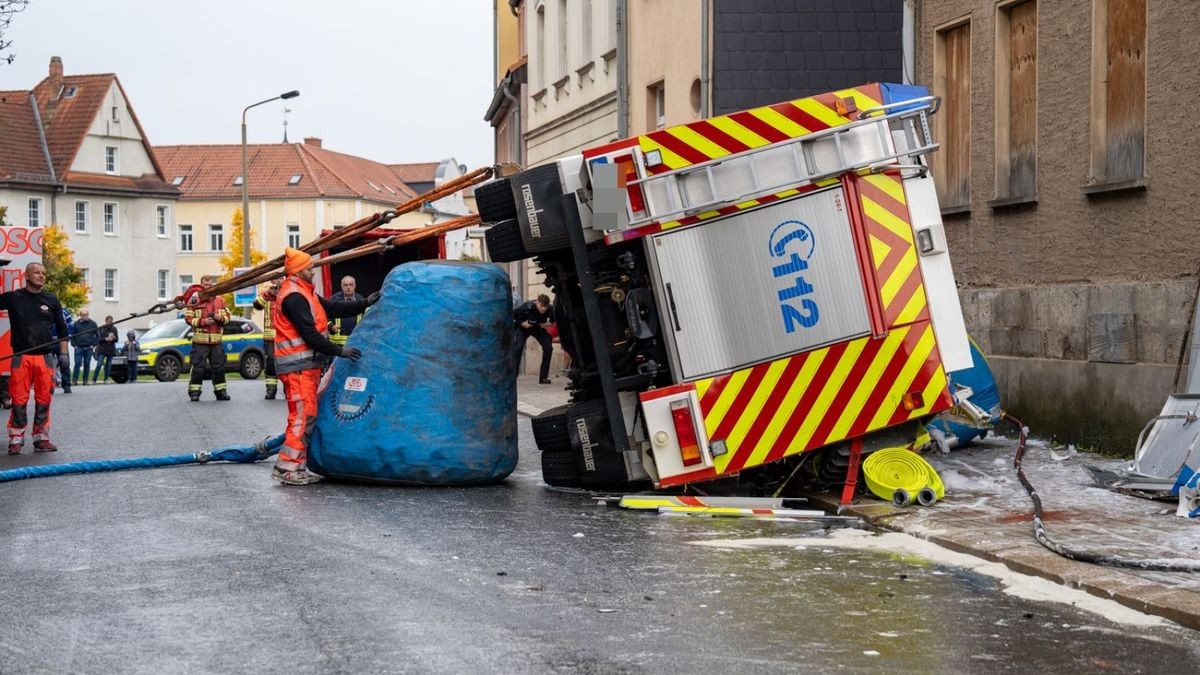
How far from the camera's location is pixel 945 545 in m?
8.56

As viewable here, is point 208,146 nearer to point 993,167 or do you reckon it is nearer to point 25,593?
point 993,167

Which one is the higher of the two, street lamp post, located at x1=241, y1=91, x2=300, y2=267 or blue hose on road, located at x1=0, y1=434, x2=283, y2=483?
street lamp post, located at x1=241, y1=91, x2=300, y2=267

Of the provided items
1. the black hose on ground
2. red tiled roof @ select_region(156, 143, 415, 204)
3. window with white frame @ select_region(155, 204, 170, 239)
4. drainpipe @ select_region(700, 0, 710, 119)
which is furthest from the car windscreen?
red tiled roof @ select_region(156, 143, 415, 204)

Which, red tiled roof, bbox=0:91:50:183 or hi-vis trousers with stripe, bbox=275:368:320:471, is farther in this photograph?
red tiled roof, bbox=0:91:50:183

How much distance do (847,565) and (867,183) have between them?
2.97 m

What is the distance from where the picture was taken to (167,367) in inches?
1542

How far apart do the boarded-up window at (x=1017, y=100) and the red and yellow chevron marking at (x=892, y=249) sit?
4.45 m

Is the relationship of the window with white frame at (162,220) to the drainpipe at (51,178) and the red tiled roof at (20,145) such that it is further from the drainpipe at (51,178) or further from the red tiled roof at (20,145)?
the red tiled roof at (20,145)

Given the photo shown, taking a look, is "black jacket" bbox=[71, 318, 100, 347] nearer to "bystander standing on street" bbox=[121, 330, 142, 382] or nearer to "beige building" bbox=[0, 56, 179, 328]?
"bystander standing on street" bbox=[121, 330, 142, 382]

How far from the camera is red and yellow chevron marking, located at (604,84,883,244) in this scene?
1002 centimetres

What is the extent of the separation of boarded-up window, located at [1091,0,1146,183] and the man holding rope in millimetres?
9015

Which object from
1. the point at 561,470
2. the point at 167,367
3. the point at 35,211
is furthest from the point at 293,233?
Result: the point at 561,470

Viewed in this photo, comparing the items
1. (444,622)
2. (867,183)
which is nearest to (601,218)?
(867,183)

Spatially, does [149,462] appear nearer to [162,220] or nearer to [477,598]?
[477,598]
